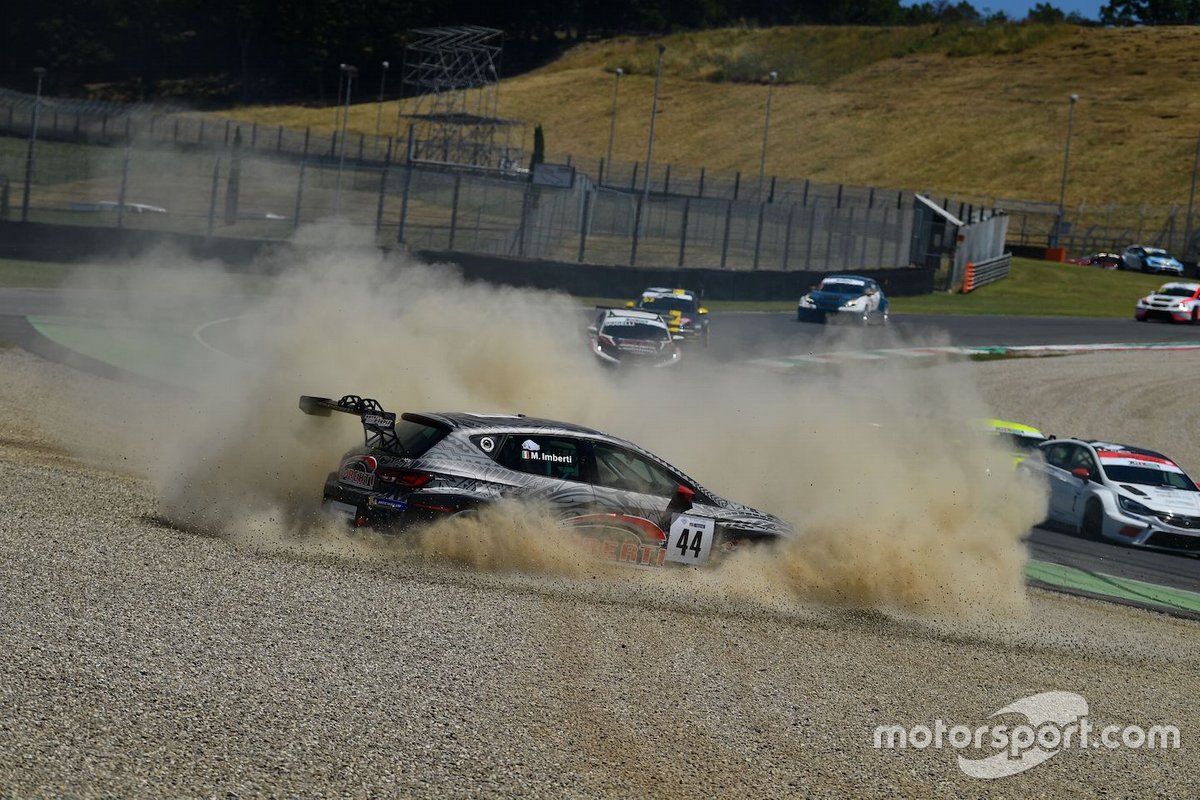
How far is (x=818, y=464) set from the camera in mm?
14477

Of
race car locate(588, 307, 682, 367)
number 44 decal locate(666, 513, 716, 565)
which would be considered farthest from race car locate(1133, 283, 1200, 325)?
number 44 decal locate(666, 513, 716, 565)

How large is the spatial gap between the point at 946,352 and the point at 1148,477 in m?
13.2

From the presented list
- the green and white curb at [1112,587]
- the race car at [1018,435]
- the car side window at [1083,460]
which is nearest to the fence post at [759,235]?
the race car at [1018,435]

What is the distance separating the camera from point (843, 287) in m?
36.3

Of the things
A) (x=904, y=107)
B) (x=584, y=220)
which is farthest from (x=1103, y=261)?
(x=904, y=107)

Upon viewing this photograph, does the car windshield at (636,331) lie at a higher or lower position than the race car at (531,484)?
higher

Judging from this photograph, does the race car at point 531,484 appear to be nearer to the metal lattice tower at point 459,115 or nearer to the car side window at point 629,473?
the car side window at point 629,473

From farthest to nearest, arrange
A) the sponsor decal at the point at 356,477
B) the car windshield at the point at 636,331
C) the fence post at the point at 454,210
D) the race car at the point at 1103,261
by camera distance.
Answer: the race car at the point at 1103,261 < the fence post at the point at 454,210 < the car windshield at the point at 636,331 < the sponsor decal at the point at 356,477

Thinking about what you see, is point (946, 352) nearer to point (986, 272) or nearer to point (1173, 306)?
point (1173, 306)

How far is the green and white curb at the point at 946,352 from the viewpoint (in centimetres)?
2730

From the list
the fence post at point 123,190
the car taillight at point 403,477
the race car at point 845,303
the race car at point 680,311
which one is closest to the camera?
the car taillight at point 403,477

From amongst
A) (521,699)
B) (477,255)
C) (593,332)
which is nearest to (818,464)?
(521,699)

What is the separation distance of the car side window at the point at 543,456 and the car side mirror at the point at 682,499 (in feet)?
2.46

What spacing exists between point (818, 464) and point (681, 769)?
8.03 m
